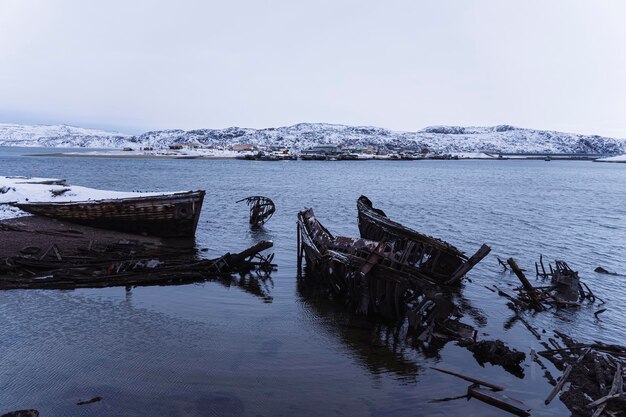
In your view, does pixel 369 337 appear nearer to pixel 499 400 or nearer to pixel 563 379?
pixel 499 400

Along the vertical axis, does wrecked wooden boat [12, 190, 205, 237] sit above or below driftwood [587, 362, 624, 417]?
above

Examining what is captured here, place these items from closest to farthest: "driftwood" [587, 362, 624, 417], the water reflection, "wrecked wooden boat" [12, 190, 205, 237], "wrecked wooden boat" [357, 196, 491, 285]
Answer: "driftwood" [587, 362, 624, 417] → the water reflection → "wrecked wooden boat" [357, 196, 491, 285] → "wrecked wooden boat" [12, 190, 205, 237]

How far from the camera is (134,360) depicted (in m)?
11.4

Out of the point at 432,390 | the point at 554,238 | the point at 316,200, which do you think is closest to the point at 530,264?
the point at 554,238

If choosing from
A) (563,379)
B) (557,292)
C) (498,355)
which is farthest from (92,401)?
(557,292)

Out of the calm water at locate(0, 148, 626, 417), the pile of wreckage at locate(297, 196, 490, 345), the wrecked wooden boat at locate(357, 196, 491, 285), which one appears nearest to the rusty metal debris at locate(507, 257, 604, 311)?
the calm water at locate(0, 148, 626, 417)

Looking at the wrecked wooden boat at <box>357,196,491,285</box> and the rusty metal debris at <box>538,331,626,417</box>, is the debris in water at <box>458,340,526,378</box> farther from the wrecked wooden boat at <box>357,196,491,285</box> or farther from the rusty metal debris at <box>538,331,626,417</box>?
the wrecked wooden boat at <box>357,196,491,285</box>

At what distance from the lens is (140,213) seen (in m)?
25.2

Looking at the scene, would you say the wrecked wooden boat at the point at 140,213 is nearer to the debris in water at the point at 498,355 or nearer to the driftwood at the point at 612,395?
the debris in water at the point at 498,355

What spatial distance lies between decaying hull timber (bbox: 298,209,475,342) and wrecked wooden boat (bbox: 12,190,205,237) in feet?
36.7

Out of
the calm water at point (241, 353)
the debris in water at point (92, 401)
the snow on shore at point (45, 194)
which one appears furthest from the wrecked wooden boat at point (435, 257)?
the snow on shore at point (45, 194)

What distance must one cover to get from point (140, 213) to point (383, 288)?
16573 mm

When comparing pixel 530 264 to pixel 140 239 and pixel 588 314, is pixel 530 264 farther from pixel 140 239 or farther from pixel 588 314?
pixel 140 239

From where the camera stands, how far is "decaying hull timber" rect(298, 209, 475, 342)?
1369 centimetres
